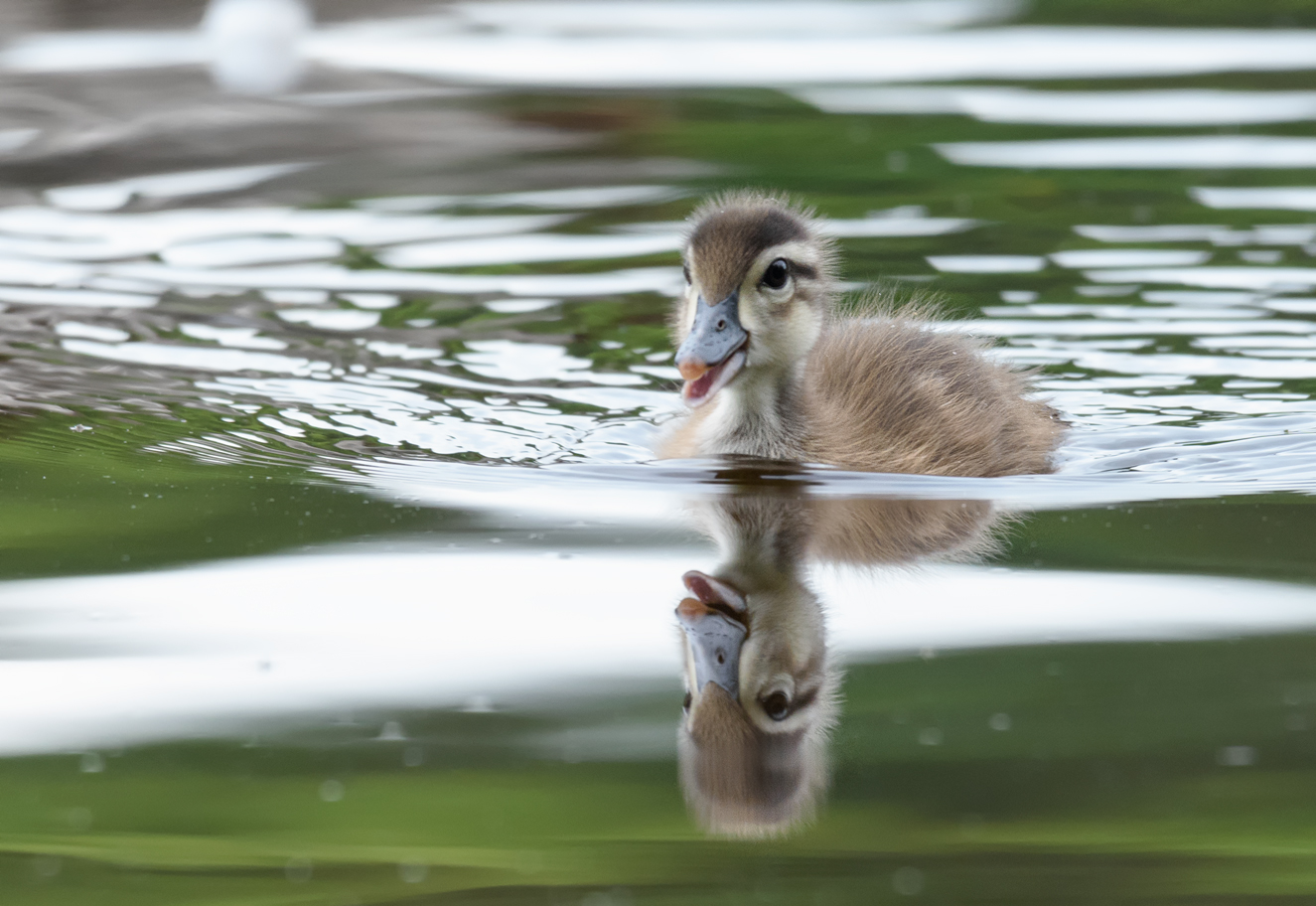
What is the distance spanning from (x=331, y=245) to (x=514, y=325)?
1.48 m

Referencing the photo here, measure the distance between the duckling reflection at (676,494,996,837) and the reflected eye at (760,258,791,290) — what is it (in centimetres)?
77

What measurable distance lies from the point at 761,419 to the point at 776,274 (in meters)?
0.45

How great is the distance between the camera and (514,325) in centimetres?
734

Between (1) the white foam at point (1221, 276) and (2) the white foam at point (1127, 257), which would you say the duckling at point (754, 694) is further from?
(2) the white foam at point (1127, 257)

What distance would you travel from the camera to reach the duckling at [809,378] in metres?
5.50

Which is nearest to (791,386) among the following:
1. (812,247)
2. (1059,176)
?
(812,247)

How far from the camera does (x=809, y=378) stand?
6.05m

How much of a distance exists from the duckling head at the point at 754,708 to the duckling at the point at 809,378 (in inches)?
60.1

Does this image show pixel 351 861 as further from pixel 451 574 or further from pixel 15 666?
→ pixel 451 574

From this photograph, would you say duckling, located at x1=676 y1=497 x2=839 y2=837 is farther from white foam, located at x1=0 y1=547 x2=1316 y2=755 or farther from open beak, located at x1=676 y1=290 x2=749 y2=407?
open beak, located at x1=676 y1=290 x2=749 y2=407

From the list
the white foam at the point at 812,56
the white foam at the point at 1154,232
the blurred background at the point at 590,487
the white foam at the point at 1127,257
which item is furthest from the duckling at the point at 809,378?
the white foam at the point at 812,56

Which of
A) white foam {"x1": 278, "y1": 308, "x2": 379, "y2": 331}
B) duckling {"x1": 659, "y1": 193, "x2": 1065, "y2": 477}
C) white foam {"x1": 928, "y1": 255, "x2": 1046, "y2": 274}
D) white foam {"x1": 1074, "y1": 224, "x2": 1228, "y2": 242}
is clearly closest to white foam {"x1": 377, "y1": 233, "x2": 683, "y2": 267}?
white foam {"x1": 278, "y1": 308, "x2": 379, "y2": 331}

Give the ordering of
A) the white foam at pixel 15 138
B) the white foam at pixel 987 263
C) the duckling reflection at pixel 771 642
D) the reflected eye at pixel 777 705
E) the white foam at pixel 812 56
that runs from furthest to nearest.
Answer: the white foam at pixel 812 56, the white foam at pixel 15 138, the white foam at pixel 987 263, the reflected eye at pixel 777 705, the duckling reflection at pixel 771 642

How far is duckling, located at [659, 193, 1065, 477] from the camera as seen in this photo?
5.50 meters
